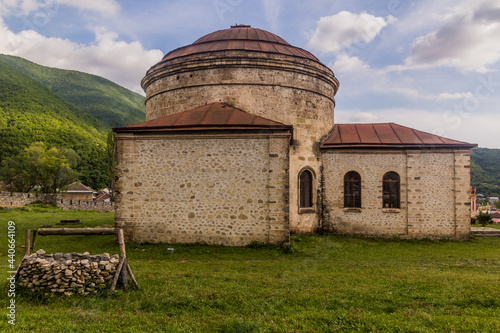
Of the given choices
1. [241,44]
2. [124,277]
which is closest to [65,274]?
[124,277]

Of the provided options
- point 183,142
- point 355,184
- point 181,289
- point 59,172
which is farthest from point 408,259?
point 59,172

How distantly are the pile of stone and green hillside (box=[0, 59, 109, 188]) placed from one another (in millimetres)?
47780

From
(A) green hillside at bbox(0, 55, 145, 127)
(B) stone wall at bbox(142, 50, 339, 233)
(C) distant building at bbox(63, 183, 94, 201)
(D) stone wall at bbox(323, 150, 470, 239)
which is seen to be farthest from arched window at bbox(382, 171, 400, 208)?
(A) green hillside at bbox(0, 55, 145, 127)

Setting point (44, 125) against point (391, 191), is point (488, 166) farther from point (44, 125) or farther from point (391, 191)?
point (44, 125)

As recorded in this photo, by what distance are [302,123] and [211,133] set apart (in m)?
4.92

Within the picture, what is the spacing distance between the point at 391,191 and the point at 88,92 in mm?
90201

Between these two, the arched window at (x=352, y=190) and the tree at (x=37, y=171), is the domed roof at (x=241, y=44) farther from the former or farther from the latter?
the tree at (x=37, y=171)

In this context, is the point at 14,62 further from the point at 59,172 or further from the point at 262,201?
the point at 262,201

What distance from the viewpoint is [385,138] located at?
47.8ft

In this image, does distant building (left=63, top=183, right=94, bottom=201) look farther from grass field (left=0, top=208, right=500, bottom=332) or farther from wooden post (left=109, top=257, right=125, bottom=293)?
wooden post (left=109, top=257, right=125, bottom=293)

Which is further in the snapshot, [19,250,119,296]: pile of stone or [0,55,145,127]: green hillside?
[0,55,145,127]: green hillside

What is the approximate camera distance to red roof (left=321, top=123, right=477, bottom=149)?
13930mm

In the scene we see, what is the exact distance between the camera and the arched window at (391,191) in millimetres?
14109

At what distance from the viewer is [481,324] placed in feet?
14.9
